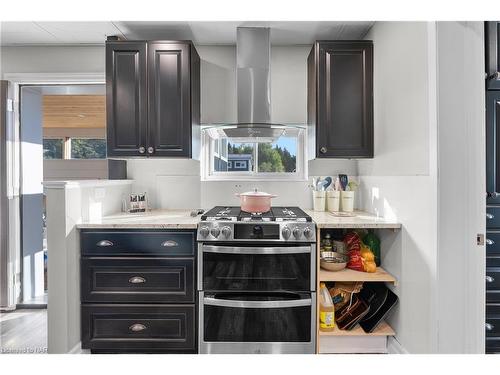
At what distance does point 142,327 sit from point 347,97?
7.20ft

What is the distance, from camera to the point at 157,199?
2.68 meters

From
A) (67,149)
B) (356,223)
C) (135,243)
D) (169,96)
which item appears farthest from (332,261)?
(67,149)

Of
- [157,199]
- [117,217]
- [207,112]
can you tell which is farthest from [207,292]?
[207,112]

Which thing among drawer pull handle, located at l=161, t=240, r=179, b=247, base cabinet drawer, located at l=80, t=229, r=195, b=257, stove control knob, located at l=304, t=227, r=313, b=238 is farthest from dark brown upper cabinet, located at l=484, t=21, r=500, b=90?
drawer pull handle, located at l=161, t=240, r=179, b=247

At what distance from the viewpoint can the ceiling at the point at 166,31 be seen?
230cm

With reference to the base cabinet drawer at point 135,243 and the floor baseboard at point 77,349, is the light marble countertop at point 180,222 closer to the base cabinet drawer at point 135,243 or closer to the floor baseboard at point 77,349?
the base cabinet drawer at point 135,243

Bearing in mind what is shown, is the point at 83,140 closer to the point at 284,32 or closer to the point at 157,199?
the point at 157,199

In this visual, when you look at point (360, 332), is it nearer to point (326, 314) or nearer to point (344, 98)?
point (326, 314)

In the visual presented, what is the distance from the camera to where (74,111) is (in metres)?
3.58

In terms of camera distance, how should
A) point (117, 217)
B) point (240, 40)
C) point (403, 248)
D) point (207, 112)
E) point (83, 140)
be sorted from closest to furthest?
1. point (403, 248)
2. point (117, 217)
3. point (240, 40)
4. point (207, 112)
5. point (83, 140)

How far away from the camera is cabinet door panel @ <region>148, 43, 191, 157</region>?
228 cm

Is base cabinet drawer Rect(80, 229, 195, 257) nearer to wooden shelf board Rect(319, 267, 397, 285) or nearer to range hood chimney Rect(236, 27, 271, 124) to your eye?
wooden shelf board Rect(319, 267, 397, 285)

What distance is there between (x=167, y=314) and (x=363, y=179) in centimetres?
186

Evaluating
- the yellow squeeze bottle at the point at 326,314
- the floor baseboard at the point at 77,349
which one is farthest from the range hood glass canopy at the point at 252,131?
the floor baseboard at the point at 77,349
